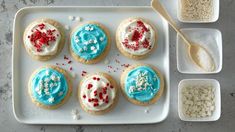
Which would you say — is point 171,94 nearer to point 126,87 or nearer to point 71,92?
point 126,87

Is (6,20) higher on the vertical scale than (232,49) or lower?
higher

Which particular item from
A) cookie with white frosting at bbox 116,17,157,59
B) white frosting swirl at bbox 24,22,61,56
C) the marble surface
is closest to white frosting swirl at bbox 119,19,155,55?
cookie with white frosting at bbox 116,17,157,59

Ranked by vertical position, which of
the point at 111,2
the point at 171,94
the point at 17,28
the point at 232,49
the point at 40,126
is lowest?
the point at 40,126

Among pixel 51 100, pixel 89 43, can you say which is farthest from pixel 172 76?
pixel 51 100

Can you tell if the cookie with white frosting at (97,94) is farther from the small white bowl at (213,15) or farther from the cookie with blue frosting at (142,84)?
the small white bowl at (213,15)

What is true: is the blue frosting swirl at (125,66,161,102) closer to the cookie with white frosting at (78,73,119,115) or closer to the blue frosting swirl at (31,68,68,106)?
the cookie with white frosting at (78,73,119,115)

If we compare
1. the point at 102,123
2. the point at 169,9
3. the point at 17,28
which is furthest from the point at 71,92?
the point at 169,9
